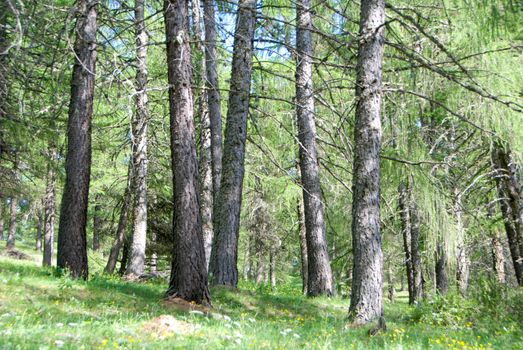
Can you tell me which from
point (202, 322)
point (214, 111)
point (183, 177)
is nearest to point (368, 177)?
point (183, 177)

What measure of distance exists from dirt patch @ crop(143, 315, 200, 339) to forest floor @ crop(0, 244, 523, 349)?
0.01 m

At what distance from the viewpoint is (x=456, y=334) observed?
6527 mm

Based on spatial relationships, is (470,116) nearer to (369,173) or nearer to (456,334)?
(369,173)

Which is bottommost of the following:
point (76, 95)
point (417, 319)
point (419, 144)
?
point (417, 319)

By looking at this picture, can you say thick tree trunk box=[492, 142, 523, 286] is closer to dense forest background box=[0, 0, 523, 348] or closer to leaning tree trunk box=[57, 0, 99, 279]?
dense forest background box=[0, 0, 523, 348]

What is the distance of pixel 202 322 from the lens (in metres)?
5.72

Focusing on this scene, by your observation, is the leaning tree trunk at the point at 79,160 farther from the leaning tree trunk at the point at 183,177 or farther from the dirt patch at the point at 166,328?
the dirt patch at the point at 166,328

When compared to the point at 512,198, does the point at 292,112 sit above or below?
above

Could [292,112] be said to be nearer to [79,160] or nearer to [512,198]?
[79,160]

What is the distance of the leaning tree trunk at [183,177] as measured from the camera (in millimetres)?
7586

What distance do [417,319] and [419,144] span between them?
11.7ft

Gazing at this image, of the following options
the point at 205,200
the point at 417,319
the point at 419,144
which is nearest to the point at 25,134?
the point at 205,200

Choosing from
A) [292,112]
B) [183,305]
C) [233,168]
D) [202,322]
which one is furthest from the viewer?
[292,112]

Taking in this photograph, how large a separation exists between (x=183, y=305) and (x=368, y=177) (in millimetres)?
3516
